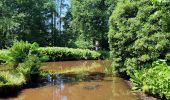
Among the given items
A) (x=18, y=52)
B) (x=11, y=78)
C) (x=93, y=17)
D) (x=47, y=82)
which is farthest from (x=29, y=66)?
(x=93, y=17)

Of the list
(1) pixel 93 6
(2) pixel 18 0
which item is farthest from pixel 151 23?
(2) pixel 18 0

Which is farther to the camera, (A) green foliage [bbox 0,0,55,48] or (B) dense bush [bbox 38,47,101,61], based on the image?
(A) green foliage [bbox 0,0,55,48]

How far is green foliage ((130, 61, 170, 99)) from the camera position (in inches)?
462

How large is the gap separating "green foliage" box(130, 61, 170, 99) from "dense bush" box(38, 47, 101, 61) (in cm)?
1962

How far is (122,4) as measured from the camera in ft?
61.9

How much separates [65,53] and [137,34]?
18.8 meters

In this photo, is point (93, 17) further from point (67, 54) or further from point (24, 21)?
point (67, 54)

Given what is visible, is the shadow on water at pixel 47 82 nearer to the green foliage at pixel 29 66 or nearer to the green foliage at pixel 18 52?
the green foliage at pixel 29 66

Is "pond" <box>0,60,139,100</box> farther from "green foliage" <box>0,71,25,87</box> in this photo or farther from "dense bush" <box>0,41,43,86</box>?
"dense bush" <box>0,41,43,86</box>

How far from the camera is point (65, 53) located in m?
35.0

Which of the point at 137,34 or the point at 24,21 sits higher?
the point at 24,21

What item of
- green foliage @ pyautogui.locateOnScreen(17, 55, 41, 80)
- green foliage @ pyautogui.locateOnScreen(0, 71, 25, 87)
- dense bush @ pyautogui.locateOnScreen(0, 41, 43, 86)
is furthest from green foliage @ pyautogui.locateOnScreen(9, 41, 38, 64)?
green foliage @ pyautogui.locateOnScreen(0, 71, 25, 87)

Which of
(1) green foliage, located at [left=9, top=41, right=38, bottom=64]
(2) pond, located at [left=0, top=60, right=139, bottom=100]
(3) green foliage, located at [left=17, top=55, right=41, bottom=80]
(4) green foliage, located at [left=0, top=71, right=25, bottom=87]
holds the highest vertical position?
(1) green foliage, located at [left=9, top=41, right=38, bottom=64]

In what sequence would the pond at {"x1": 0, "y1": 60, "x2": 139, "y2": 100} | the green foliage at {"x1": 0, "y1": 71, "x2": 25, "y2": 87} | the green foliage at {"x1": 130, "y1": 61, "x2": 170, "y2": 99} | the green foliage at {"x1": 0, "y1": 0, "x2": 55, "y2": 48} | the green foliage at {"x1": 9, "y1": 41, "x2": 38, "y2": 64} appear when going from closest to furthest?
1. the green foliage at {"x1": 130, "y1": 61, "x2": 170, "y2": 99}
2. the pond at {"x1": 0, "y1": 60, "x2": 139, "y2": 100}
3. the green foliage at {"x1": 0, "y1": 71, "x2": 25, "y2": 87}
4. the green foliage at {"x1": 9, "y1": 41, "x2": 38, "y2": 64}
5. the green foliage at {"x1": 0, "y1": 0, "x2": 55, "y2": 48}
